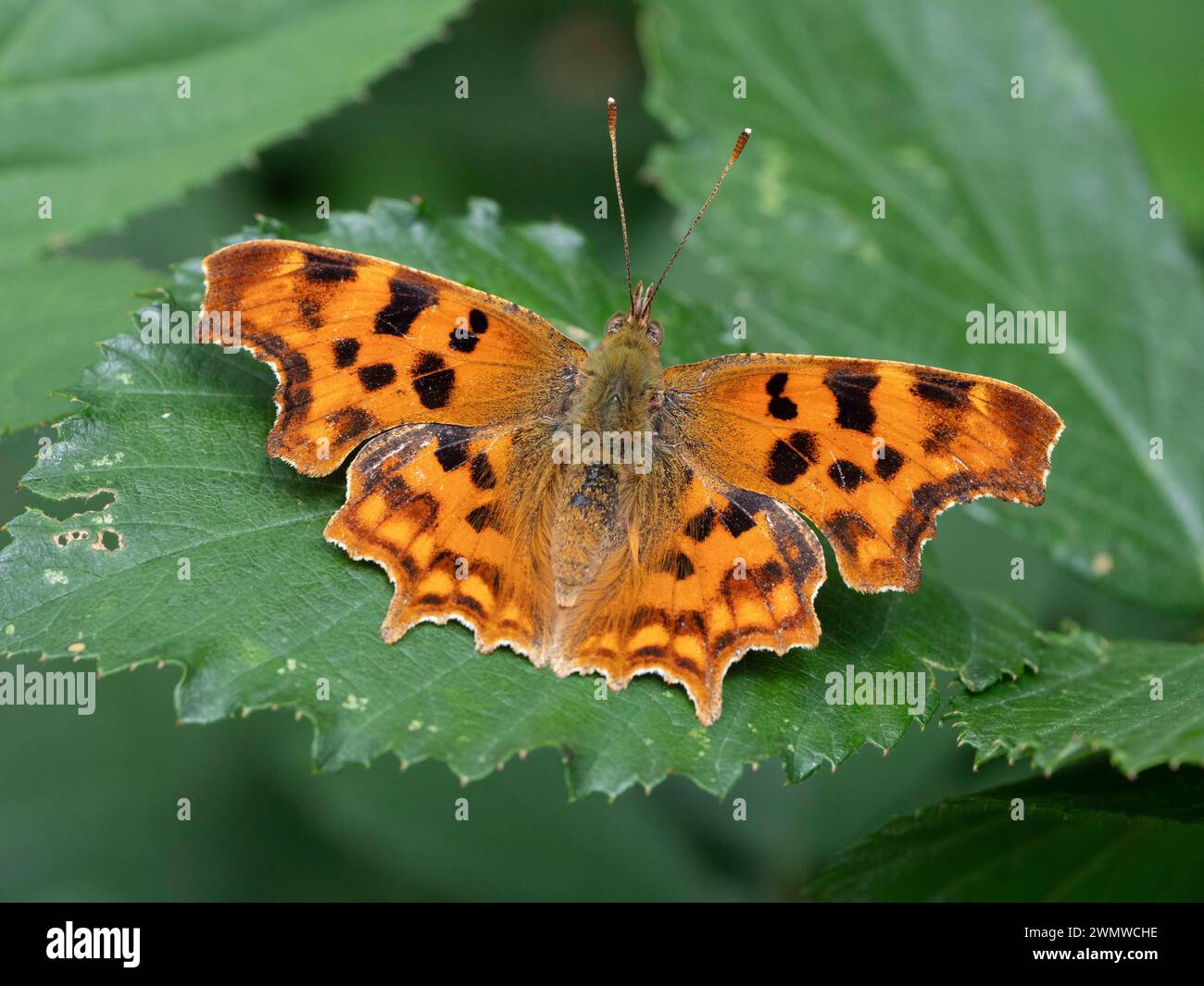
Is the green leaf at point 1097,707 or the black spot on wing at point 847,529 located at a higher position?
the black spot on wing at point 847,529

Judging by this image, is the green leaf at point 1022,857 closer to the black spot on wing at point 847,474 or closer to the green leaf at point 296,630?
the green leaf at point 296,630

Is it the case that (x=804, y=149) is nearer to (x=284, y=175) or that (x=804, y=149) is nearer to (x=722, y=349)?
(x=722, y=349)

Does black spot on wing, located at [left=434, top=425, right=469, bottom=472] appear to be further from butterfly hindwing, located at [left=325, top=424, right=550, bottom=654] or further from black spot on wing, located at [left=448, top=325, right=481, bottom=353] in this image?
black spot on wing, located at [left=448, top=325, right=481, bottom=353]
